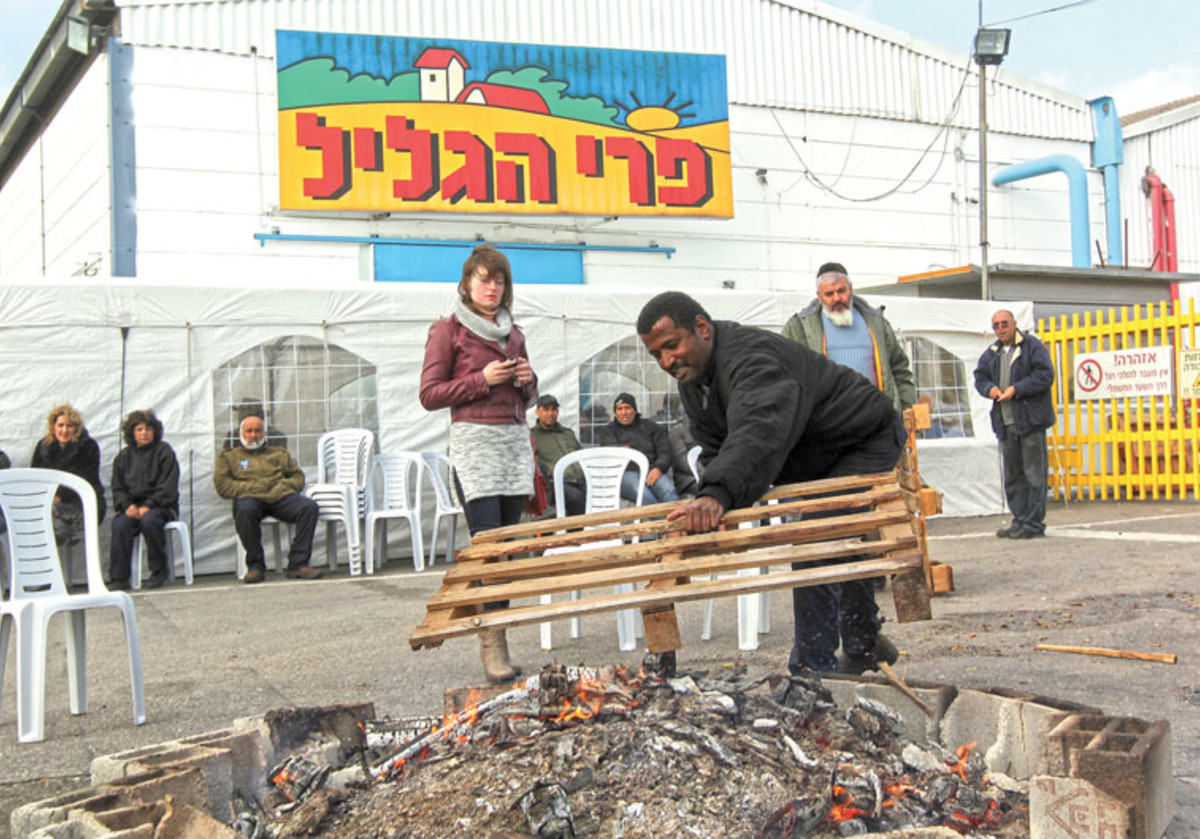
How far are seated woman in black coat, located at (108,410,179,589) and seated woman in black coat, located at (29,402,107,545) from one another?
21cm

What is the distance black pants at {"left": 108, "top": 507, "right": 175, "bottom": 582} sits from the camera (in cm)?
954

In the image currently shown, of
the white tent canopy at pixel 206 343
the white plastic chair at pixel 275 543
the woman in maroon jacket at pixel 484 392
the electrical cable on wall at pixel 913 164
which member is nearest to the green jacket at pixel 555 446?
the white tent canopy at pixel 206 343

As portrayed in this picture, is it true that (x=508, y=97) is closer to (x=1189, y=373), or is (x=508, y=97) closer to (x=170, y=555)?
(x=170, y=555)

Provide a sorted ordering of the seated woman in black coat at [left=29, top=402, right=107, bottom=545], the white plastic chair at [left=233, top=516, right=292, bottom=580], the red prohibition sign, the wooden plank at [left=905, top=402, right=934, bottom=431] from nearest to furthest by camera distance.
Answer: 1. the wooden plank at [left=905, top=402, right=934, bottom=431]
2. the seated woman in black coat at [left=29, top=402, right=107, bottom=545]
3. the white plastic chair at [left=233, top=516, right=292, bottom=580]
4. the red prohibition sign

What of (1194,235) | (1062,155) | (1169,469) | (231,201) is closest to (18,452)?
(231,201)

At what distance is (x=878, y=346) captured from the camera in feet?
20.7

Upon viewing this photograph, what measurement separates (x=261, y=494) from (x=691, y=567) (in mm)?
7448

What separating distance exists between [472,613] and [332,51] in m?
13.9

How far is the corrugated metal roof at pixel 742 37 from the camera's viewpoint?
52.7 ft

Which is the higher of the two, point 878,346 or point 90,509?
point 878,346

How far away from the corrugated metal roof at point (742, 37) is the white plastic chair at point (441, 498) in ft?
27.7

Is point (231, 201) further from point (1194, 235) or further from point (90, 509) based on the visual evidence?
point (1194, 235)

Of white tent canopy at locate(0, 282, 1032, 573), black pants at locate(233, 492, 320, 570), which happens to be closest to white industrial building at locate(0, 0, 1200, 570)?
white tent canopy at locate(0, 282, 1032, 573)

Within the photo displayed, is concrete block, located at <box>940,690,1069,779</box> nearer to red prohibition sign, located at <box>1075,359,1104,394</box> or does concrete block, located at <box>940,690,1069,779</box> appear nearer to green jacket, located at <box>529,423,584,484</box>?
green jacket, located at <box>529,423,584,484</box>
